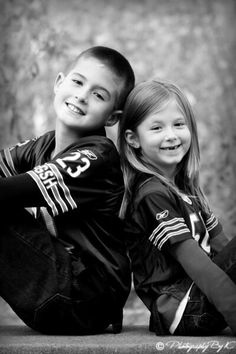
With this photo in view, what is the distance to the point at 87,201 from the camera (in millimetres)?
1713

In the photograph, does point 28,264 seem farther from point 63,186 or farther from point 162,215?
point 162,215

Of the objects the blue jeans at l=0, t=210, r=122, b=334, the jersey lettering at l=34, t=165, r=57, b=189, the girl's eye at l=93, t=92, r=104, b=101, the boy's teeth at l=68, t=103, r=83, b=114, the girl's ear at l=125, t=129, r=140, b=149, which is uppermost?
the girl's eye at l=93, t=92, r=104, b=101

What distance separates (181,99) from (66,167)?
494 mm

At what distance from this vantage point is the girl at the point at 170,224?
1.63 metres

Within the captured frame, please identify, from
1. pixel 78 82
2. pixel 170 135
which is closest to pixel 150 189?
pixel 170 135

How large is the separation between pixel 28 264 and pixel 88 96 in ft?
1.90

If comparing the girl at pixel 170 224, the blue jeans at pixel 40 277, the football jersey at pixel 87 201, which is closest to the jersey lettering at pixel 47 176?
the football jersey at pixel 87 201

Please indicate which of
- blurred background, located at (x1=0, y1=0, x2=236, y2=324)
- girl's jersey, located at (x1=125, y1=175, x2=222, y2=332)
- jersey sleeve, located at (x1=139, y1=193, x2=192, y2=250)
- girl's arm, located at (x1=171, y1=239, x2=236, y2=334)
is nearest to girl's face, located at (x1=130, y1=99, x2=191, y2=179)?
girl's jersey, located at (x1=125, y1=175, x2=222, y2=332)

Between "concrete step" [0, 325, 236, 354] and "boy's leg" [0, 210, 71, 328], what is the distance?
4.0 inches

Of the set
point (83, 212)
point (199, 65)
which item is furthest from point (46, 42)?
point (83, 212)

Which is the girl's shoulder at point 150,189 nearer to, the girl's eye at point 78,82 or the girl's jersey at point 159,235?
the girl's jersey at point 159,235

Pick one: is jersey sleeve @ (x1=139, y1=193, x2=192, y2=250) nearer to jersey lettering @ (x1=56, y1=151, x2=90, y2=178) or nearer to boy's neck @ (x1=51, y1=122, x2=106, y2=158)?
jersey lettering @ (x1=56, y1=151, x2=90, y2=178)

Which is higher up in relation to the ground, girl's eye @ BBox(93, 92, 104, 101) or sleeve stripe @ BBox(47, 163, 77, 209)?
girl's eye @ BBox(93, 92, 104, 101)

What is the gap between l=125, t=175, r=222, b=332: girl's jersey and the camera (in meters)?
1.67
